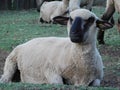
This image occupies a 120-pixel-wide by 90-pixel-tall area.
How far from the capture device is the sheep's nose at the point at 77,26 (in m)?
6.66

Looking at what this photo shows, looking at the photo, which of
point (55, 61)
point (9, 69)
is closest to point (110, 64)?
point (9, 69)

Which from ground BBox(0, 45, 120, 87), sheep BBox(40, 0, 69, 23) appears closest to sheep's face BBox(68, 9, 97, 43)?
ground BBox(0, 45, 120, 87)

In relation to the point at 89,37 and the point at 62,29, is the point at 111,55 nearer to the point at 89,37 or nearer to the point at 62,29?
the point at 89,37

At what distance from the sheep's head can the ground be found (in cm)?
108

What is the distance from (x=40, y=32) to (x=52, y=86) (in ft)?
31.8

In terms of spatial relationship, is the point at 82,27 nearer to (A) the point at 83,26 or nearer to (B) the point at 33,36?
(A) the point at 83,26

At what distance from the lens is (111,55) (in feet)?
36.7

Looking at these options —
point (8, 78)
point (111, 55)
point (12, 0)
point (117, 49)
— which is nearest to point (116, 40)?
point (117, 49)

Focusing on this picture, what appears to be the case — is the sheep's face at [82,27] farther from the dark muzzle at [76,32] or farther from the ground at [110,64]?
the ground at [110,64]

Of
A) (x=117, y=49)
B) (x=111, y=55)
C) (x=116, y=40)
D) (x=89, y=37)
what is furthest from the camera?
(x=116, y=40)

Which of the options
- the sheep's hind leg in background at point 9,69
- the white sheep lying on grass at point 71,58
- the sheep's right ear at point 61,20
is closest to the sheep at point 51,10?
the sheep's hind leg in background at point 9,69

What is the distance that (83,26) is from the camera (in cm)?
683

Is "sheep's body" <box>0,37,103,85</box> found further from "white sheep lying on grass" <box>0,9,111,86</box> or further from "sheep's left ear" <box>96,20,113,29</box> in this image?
"sheep's left ear" <box>96,20,113,29</box>

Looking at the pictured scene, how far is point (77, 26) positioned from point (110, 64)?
3.31 meters
